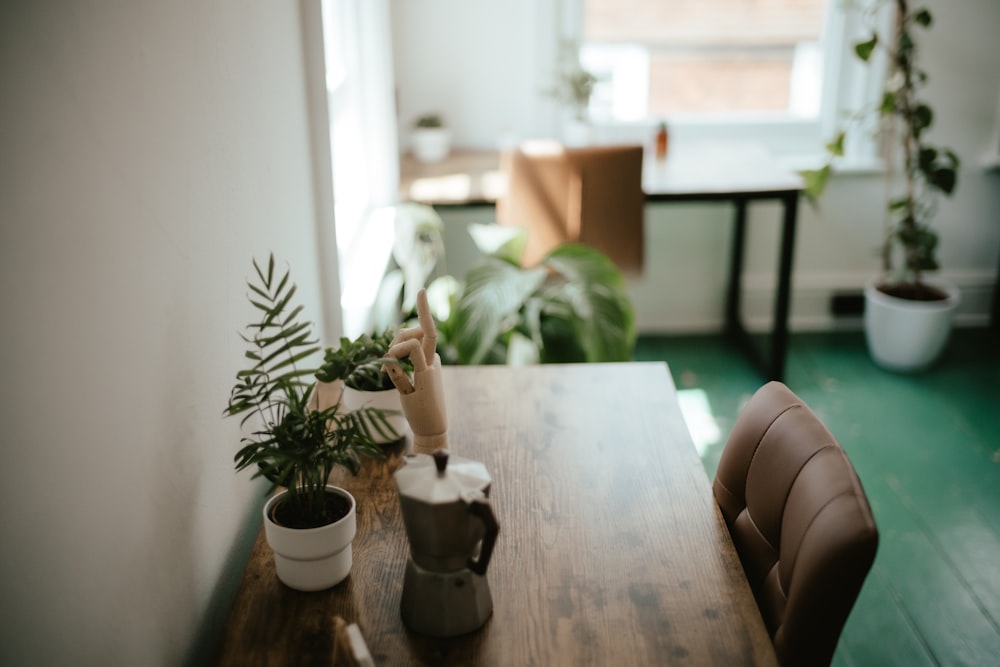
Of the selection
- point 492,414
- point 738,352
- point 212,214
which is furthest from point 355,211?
point 738,352

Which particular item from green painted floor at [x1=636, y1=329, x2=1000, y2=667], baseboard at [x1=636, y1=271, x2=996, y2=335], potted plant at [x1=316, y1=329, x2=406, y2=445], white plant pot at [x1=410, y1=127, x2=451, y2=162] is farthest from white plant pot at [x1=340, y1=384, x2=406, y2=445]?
baseboard at [x1=636, y1=271, x2=996, y2=335]

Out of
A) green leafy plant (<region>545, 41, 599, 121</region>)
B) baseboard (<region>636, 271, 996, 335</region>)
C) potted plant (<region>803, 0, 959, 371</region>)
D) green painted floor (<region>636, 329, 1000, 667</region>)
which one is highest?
green leafy plant (<region>545, 41, 599, 121</region>)

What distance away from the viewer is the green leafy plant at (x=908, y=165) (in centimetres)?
323

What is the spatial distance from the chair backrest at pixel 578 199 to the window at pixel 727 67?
84 cm

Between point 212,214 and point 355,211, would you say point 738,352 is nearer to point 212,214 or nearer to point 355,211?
point 355,211

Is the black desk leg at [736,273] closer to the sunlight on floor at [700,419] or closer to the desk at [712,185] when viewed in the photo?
the desk at [712,185]

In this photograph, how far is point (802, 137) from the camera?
380 cm

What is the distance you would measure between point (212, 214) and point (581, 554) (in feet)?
2.20

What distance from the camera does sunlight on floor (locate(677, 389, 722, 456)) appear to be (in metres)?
3.03

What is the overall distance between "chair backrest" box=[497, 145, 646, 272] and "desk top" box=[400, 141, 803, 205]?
0.13 metres

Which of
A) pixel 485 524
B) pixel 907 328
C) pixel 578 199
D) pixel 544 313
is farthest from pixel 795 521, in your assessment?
pixel 907 328

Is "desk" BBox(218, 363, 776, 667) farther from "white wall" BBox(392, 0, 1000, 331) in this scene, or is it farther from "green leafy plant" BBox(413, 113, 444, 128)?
"white wall" BBox(392, 0, 1000, 331)

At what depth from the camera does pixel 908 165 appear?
333cm

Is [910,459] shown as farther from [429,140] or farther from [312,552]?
[312,552]
